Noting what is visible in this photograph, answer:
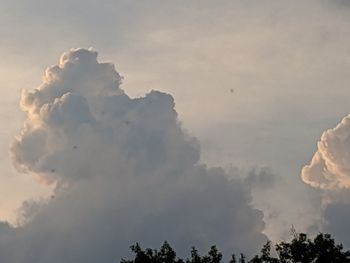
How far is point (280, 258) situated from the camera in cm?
8325

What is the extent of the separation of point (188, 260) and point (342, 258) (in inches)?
609

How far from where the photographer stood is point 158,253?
3349 inches

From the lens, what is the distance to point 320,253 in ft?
270

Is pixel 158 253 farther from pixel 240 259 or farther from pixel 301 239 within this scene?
pixel 301 239

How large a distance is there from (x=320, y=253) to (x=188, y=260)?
1343 cm

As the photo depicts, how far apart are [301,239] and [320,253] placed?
2.28 metres

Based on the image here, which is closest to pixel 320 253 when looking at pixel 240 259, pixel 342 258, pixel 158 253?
pixel 342 258

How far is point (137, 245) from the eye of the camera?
84.9 metres

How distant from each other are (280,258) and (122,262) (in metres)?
15.8

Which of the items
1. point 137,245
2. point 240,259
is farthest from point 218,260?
point 137,245

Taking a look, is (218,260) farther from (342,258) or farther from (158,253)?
(342,258)

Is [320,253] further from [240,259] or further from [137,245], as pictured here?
[137,245]

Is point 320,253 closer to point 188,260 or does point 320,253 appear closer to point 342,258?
point 342,258

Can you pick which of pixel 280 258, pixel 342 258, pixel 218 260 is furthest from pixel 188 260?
pixel 342 258
